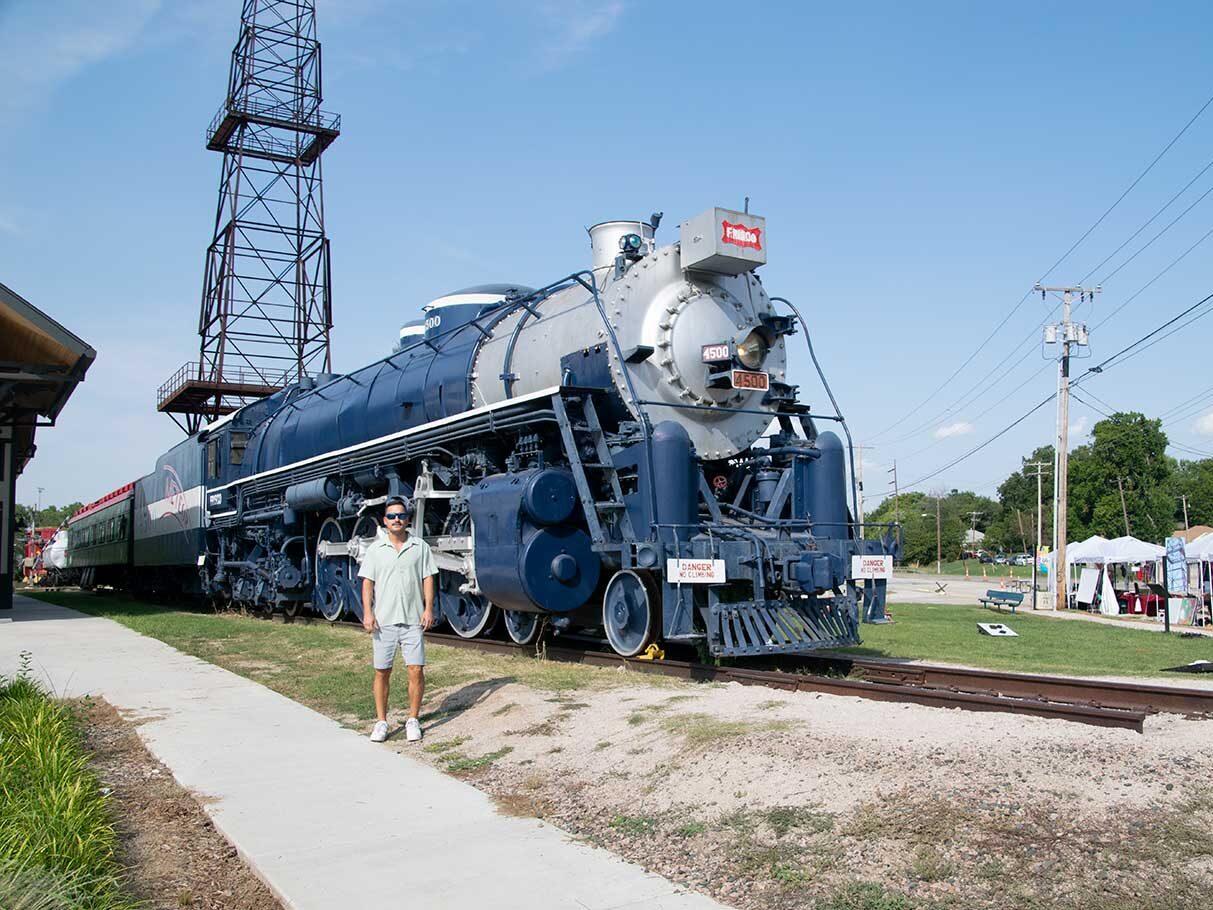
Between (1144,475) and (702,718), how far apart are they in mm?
80380

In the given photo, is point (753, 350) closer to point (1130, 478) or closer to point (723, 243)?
point (723, 243)

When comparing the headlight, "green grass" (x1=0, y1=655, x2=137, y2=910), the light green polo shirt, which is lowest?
"green grass" (x1=0, y1=655, x2=137, y2=910)

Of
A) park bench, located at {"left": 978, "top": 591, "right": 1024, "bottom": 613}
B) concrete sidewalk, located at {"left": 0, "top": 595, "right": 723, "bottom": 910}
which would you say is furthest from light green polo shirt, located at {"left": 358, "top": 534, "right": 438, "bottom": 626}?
park bench, located at {"left": 978, "top": 591, "right": 1024, "bottom": 613}

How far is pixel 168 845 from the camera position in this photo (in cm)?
486

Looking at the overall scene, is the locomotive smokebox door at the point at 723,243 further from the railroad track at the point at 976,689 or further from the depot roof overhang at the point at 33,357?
the depot roof overhang at the point at 33,357

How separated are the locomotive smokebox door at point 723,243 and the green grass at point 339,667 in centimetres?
423

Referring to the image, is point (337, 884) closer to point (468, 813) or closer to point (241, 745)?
point (468, 813)

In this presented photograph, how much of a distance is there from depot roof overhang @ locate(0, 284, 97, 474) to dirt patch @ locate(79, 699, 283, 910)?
42.2 feet

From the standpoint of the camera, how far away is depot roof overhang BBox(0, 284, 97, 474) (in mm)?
17047

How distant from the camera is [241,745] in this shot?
22.3 feet

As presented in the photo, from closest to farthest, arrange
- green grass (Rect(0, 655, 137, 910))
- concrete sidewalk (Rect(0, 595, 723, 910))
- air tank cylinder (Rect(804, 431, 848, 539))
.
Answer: green grass (Rect(0, 655, 137, 910)) < concrete sidewalk (Rect(0, 595, 723, 910)) < air tank cylinder (Rect(804, 431, 848, 539))

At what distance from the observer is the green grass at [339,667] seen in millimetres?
8484

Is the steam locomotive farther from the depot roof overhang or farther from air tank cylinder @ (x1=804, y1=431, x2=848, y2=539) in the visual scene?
the depot roof overhang

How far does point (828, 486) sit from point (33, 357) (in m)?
16.5
